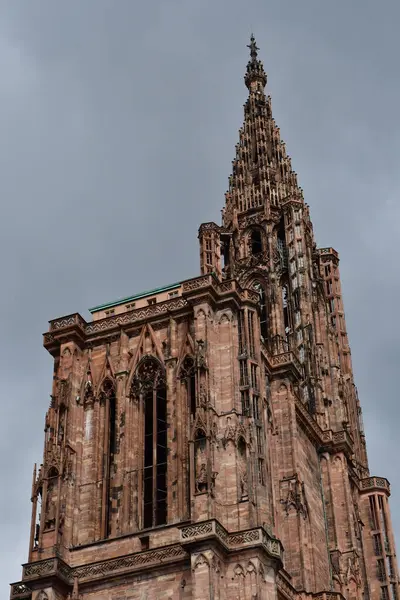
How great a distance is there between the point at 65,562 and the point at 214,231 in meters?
21.4

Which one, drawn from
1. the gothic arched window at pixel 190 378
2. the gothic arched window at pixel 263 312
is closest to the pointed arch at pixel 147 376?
the gothic arched window at pixel 190 378

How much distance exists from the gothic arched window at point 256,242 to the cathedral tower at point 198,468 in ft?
19.0

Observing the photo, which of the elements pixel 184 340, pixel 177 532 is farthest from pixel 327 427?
pixel 177 532

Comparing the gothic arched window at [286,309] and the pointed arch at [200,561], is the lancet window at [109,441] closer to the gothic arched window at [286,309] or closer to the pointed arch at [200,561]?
the pointed arch at [200,561]

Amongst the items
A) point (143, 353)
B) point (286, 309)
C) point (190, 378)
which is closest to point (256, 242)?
point (286, 309)

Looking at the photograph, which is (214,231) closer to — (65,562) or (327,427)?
(327,427)

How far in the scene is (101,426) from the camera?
138 ft

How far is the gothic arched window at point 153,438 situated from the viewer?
39859 millimetres

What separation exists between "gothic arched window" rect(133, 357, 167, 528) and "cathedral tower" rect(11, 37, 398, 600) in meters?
0.05

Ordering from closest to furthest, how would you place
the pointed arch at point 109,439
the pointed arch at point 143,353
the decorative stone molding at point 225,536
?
the decorative stone molding at point 225,536
the pointed arch at point 109,439
the pointed arch at point 143,353

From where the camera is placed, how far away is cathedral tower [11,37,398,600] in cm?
3731

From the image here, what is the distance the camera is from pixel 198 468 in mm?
38000

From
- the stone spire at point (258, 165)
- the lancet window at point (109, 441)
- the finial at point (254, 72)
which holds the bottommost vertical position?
the lancet window at point (109, 441)

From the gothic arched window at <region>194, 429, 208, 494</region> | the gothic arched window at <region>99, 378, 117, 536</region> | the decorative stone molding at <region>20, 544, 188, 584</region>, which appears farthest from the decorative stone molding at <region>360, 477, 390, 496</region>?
the decorative stone molding at <region>20, 544, 188, 584</region>
